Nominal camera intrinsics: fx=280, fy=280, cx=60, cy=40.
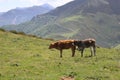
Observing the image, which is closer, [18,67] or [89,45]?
[18,67]

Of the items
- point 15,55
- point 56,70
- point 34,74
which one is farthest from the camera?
point 15,55

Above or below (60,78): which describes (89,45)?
above

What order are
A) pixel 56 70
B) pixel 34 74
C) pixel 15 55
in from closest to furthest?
pixel 34 74
pixel 56 70
pixel 15 55

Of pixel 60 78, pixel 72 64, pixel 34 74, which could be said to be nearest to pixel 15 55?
pixel 72 64

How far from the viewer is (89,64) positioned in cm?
2803

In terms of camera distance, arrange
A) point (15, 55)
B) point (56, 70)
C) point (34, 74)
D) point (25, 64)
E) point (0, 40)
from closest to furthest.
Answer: point (34, 74) < point (56, 70) < point (25, 64) < point (15, 55) < point (0, 40)

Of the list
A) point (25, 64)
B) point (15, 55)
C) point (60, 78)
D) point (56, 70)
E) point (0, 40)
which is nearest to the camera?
point (60, 78)

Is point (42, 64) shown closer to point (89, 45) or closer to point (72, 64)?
point (72, 64)

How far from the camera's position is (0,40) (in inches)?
1914

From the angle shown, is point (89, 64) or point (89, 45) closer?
point (89, 64)

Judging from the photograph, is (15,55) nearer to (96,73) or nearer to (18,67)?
(18,67)

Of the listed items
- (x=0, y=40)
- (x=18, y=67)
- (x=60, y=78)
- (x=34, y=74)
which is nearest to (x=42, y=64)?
(x=18, y=67)

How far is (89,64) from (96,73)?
3950 mm

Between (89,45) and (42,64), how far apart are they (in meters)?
9.97
